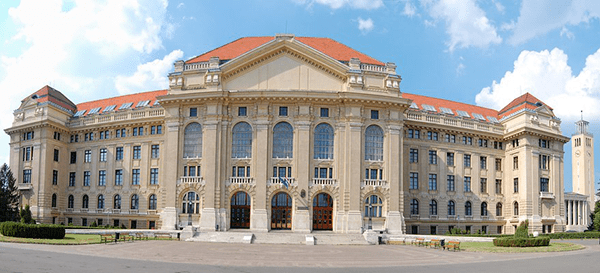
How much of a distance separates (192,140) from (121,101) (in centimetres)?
2223

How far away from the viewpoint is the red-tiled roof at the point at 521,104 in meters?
78.2

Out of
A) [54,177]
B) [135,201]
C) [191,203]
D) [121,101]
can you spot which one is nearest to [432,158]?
[191,203]

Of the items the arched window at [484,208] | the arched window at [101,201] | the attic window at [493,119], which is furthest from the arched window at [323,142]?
the arched window at [101,201]

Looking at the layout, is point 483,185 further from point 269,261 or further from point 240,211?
point 269,261

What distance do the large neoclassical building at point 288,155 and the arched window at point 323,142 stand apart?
0.37 ft

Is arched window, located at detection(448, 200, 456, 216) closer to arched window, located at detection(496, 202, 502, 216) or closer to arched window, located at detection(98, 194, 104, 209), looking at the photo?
arched window, located at detection(496, 202, 502, 216)

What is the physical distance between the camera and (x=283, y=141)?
65312mm

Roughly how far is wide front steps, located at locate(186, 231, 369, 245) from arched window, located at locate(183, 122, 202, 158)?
37.6 feet

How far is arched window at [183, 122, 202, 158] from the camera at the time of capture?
2608 inches

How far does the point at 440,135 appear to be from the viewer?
76125mm

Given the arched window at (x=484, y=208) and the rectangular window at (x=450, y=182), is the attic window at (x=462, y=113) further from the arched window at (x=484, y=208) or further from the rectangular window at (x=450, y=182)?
the arched window at (x=484, y=208)

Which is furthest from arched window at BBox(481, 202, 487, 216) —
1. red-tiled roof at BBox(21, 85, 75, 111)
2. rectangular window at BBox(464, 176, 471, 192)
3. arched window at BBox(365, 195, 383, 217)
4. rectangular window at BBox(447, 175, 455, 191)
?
red-tiled roof at BBox(21, 85, 75, 111)

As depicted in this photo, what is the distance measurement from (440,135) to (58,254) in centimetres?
5314

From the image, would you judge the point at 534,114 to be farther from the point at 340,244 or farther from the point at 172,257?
the point at 172,257
